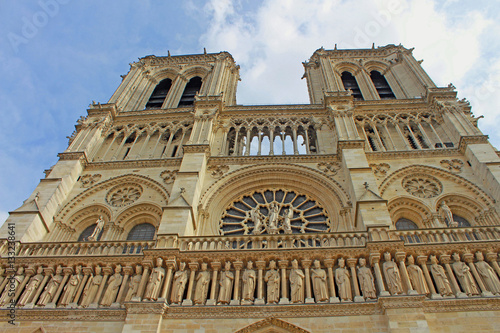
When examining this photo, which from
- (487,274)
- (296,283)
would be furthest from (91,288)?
(487,274)

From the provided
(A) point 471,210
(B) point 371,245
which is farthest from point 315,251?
(A) point 471,210

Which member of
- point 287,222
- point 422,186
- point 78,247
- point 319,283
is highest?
point 422,186

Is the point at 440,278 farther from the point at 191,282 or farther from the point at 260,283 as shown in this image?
the point at 191,282

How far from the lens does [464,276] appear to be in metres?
9.89

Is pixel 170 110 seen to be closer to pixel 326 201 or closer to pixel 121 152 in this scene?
pixel 121 152

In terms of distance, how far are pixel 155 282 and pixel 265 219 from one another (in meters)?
4.86

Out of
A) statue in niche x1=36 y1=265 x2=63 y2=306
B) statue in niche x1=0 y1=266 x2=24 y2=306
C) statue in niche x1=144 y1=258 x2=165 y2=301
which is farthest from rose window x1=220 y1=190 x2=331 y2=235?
statue in niche x1=0 y1=266 x2=24 y2=306

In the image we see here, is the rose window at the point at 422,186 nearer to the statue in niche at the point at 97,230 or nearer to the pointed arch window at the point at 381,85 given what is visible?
the pointed arch window at the point at 381,85

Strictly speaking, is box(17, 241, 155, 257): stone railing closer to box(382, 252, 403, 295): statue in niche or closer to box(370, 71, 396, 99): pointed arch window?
box(382, 252, 403, 295): statue in niche

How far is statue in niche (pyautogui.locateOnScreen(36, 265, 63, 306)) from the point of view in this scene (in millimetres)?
10125

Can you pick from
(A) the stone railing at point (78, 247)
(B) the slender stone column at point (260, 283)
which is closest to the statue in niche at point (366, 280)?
(B) the slender stone column at point (260, 283)

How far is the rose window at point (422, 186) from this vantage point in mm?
14234

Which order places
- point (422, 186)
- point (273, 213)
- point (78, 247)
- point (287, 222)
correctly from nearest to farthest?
point (78, 247) → point (287, 222) → point (273, 213) → point (422, 186)

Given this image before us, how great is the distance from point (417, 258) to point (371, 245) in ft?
3.79
